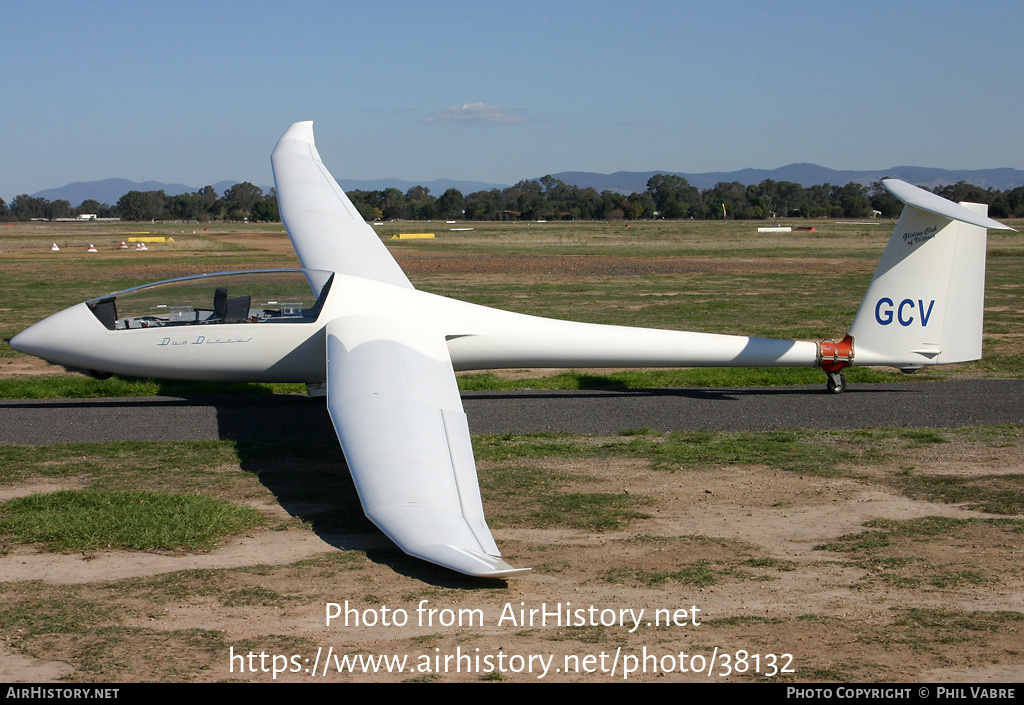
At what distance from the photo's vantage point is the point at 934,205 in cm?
1195

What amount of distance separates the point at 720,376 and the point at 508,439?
5.76m

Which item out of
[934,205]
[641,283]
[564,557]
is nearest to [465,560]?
[564,557]

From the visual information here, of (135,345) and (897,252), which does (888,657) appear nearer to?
(897,252)

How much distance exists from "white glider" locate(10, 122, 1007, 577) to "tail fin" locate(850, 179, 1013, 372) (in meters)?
0.02

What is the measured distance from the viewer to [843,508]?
843 centimetres

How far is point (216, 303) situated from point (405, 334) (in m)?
2.73

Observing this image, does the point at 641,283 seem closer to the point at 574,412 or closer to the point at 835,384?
the point at 835,384

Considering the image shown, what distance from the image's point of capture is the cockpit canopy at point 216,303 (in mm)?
11648

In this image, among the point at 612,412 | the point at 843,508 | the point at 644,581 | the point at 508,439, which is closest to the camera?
the point at 644,581

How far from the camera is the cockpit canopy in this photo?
38.2ft

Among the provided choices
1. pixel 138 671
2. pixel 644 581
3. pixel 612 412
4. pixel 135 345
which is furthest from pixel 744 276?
pixel 138 671

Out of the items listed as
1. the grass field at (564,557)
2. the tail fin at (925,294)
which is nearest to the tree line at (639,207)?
the tail fin at (925,294)

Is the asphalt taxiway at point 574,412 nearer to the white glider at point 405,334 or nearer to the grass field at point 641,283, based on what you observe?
the white glider at point 405,334

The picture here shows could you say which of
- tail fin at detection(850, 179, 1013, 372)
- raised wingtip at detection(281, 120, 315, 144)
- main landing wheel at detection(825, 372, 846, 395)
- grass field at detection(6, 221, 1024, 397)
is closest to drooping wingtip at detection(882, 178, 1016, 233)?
tail fin at detection(850, 179, 1013, 372)
